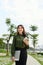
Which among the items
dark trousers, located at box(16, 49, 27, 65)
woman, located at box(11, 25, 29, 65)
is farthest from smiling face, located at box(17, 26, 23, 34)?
dark trousers, located at box(16, 49, 27, 65)

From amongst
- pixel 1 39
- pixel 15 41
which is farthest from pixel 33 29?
pixel 15 41

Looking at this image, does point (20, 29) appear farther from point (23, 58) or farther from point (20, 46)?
point (23, 58)

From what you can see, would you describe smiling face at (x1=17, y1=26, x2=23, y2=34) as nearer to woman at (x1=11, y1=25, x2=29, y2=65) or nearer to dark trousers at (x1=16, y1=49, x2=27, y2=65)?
woman at (x1=11, y1=25, x2=29, y2=65)

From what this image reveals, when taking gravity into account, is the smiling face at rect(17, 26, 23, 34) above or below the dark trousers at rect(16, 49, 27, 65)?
above

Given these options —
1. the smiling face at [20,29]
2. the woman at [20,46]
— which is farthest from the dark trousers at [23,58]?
the smiling face at [20,29]

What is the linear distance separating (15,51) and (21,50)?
0.16 metres

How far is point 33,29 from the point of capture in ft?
194

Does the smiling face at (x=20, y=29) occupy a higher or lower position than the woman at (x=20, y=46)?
higher

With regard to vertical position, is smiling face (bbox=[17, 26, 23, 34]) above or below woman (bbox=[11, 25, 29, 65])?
above

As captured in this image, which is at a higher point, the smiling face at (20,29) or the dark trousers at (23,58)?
the smiling face at (20,29)

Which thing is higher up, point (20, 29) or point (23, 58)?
point (20, 29)

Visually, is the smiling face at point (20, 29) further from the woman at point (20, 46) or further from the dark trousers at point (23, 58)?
the dark trousers at point (23, 58)

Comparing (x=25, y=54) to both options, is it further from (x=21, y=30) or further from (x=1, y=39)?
(x=1, y=39)

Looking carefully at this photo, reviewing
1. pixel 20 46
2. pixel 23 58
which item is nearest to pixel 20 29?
pixel 20 46
